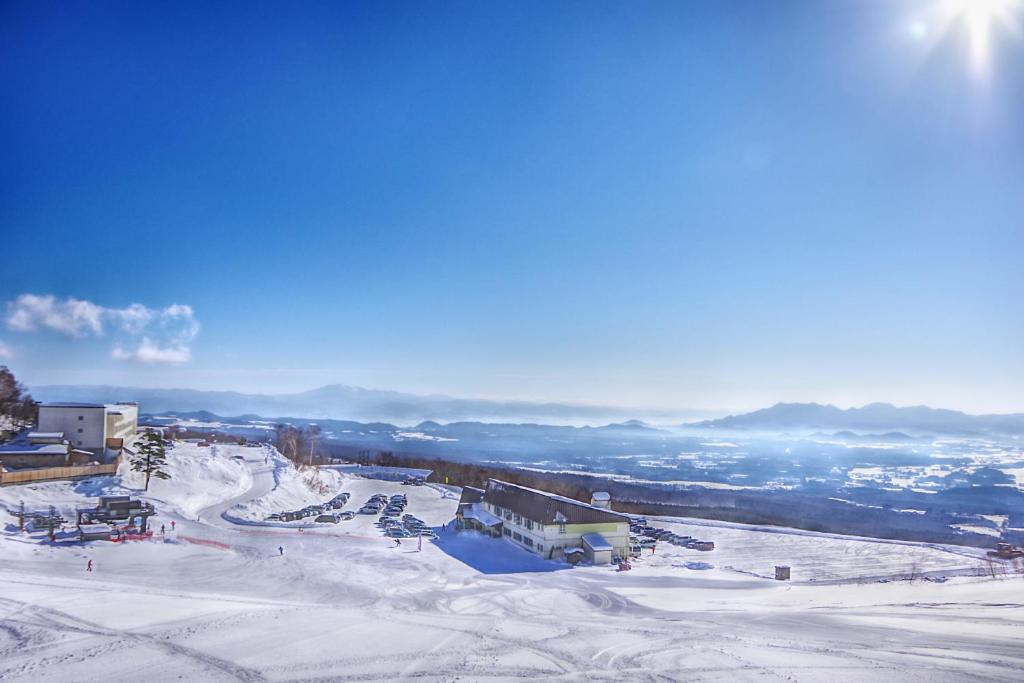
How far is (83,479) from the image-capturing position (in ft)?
139

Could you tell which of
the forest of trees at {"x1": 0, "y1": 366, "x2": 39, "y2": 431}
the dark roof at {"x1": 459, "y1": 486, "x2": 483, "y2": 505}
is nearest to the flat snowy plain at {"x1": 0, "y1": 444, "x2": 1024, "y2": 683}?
the dark roof at {"x1": 459, "y1": 486, "x2": 483, "y2": 505}

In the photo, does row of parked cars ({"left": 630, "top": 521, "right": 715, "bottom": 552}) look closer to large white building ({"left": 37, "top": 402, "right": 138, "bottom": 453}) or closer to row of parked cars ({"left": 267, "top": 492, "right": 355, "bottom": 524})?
row of parked cars ({"left": 267, "top": 492, "right": 355, "bottom": 524})

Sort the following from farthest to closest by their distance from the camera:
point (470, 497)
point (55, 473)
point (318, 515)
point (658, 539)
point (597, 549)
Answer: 1. point (470, 497)
2. point (658, 539)
3. point (318, 515)
4. point (55, 473)
5. point (597, 549)

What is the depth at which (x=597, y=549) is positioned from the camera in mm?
36656

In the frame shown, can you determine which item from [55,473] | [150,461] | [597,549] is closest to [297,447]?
[150,461]

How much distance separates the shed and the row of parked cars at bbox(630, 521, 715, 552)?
15.5 feet

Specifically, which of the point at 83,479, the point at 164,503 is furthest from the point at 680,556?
the point at 83,479

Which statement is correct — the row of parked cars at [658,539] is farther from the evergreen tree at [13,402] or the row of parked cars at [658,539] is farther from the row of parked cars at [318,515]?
the evergreen tree at [13,402]

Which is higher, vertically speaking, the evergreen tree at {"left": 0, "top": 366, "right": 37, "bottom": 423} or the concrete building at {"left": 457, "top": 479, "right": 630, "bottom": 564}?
the evergreen tree at {"left": 0, "top": 366, "right": 37, "bottom": 423}

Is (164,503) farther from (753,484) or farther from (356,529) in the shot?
(753,484)

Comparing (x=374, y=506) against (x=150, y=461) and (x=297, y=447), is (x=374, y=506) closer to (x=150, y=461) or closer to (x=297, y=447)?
(x=150, y=461)

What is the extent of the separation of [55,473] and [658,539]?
43.6 metres

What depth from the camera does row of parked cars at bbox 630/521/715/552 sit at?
4512 centimetres

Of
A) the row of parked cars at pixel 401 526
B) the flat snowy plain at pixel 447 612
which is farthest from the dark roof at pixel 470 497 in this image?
the flat snowy plain at pixel 447 612
